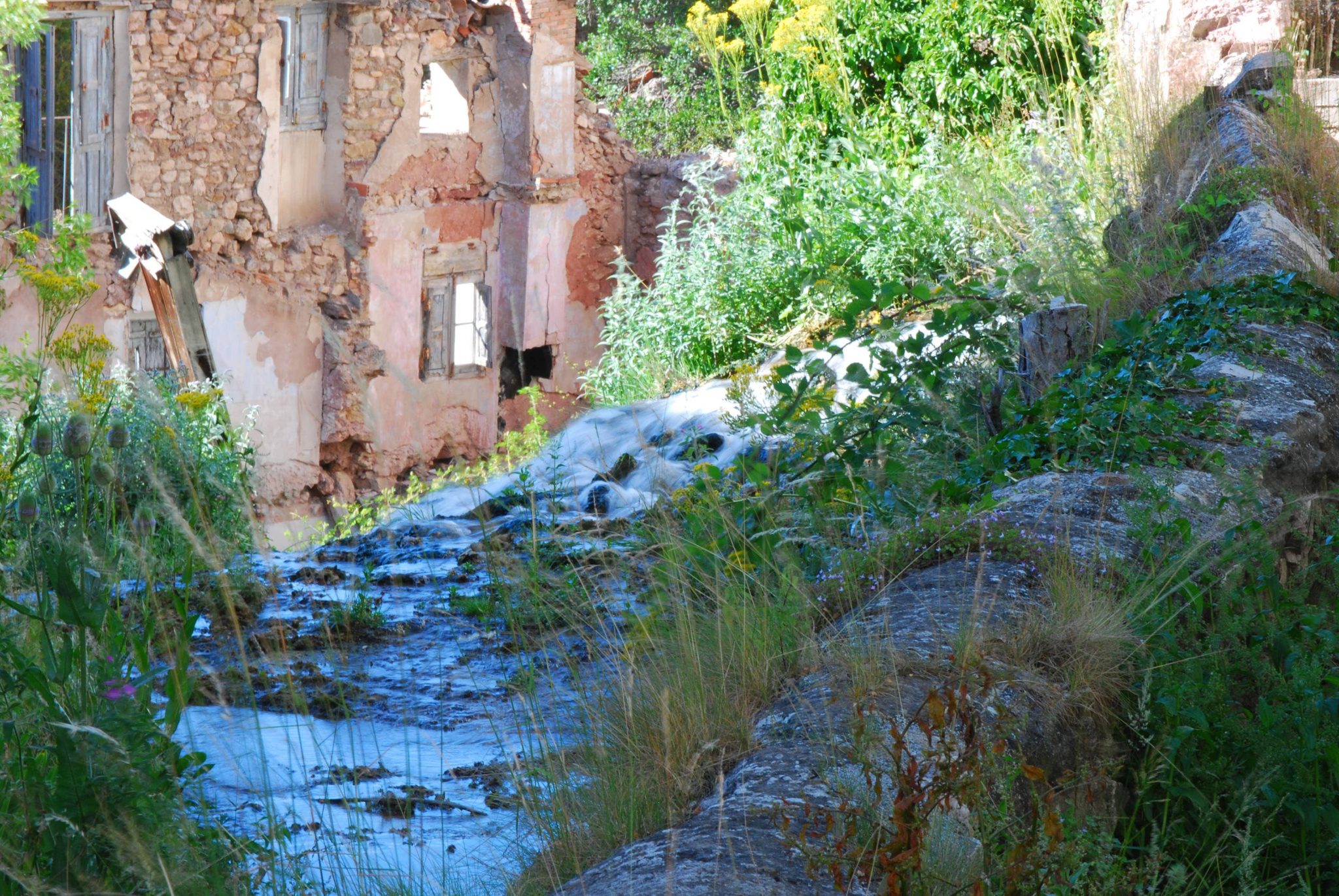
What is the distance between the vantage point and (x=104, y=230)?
9922 mm

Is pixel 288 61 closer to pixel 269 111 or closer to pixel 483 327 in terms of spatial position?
pixel 269 111

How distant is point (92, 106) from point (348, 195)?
2.28 meters

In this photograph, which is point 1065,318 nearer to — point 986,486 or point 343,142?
point 986,486

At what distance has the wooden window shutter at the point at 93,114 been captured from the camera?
9930 millimetres

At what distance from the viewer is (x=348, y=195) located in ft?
37.7

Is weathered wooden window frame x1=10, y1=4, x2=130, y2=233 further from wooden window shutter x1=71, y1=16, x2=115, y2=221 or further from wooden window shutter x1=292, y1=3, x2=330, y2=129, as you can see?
wooden window shutter x1=292, y1=3, x2=330, y2=129

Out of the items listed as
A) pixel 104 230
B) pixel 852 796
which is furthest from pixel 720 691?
pixel 104 230

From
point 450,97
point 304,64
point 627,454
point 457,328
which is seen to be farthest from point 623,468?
point 450,97

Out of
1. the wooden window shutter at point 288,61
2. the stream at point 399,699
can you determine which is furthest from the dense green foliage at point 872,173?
the wooden window shutter at point 288,61

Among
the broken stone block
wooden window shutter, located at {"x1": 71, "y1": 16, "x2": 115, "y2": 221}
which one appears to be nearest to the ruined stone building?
wooden window shutter, located at {"x1": 71, "y1": 16, "x2": 115, "y2": 221}

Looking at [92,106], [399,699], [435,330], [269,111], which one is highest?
[269,111]

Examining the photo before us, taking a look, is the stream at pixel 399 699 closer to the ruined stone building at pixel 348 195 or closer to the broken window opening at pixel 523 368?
the ruined stone building at pixel 348 195

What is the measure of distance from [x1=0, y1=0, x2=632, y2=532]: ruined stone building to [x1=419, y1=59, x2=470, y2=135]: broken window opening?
0.09 ft

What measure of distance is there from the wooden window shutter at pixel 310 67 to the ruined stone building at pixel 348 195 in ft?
0.06
